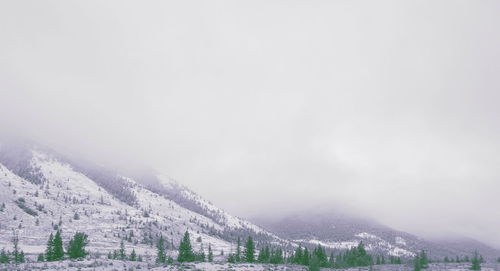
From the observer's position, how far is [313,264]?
83.5 m

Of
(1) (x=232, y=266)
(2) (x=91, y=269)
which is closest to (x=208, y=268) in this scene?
(1) (x=232, y=266)

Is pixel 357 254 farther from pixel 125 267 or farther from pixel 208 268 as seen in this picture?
pixel 125 267

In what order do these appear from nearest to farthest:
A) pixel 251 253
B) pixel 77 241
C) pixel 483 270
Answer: pixel 483 270 < pixel 77 241 < pixel 251 253

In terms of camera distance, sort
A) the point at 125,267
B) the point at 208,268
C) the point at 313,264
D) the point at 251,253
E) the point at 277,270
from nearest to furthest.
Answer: the point at 125,267 < the point at 208,268 < the point at 277,270 < the point at 313,264 < the point at 251,253

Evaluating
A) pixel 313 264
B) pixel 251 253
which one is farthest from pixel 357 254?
pixel 313 264

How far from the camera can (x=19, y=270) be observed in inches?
2126

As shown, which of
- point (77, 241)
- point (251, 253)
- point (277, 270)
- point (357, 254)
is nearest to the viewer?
point (277, 270)

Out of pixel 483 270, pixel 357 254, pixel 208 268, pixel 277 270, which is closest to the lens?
→ pixel 208 268

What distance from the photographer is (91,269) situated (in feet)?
187

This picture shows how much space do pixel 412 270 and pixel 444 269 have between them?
7589 millimetres

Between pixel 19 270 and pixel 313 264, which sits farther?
pixel 313 264

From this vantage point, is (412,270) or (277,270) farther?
(412,270)

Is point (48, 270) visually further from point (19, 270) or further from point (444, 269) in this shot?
point (444, 269)

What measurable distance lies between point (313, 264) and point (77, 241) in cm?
6228
